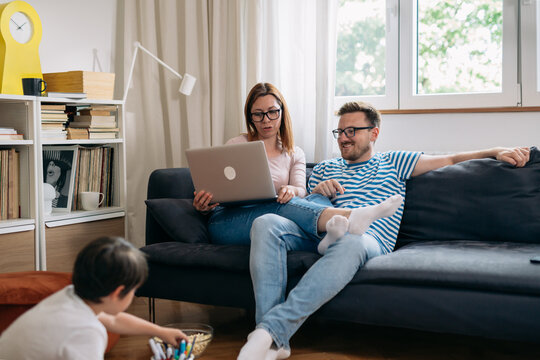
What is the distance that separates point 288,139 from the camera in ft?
9.74

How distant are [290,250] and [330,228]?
0.22m

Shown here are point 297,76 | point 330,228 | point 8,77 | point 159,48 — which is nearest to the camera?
point 330,228

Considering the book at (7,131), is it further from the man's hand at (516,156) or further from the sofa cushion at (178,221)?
the man's hand at (516,156)

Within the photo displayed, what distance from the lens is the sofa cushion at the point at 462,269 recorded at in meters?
2.00

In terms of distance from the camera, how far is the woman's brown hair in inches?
115

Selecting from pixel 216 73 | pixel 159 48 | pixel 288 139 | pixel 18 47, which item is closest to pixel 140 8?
pixel 159 48

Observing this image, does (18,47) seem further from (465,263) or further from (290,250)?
(465,263)

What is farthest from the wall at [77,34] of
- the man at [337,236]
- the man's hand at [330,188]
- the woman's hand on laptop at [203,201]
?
the man's hand at [330,188]

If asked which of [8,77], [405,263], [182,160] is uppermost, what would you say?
[8,77]

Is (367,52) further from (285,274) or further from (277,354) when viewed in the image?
(277,354)

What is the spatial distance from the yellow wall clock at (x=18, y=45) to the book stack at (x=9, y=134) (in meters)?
0.22

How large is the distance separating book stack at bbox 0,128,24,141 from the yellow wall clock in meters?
0.22

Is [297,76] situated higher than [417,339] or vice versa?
[297,76]

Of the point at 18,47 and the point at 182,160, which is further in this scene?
the point at 182,160
